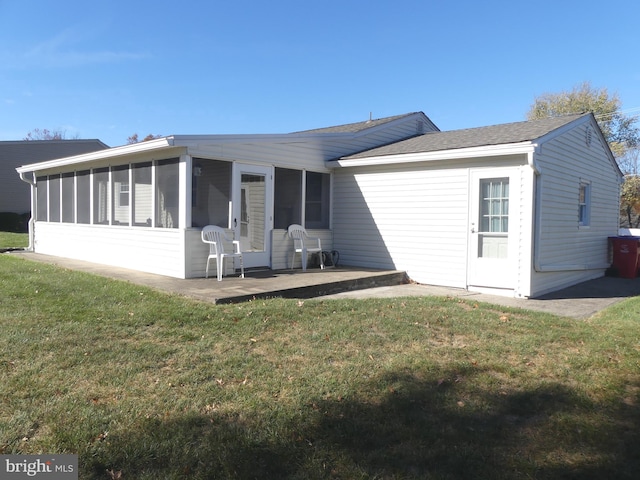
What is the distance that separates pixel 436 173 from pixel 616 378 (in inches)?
218

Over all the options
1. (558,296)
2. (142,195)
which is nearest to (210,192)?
(142,195)

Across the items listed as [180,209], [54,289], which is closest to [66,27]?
[180,209]

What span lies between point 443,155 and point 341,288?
3070 mm

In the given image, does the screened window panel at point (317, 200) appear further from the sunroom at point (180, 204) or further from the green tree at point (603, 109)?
the green tree at point (603, 109)

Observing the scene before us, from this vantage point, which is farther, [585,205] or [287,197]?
[585,205]

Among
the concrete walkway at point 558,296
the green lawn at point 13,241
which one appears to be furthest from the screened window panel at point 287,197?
the green lawn at point 13,241

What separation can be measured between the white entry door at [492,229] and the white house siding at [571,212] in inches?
18.0

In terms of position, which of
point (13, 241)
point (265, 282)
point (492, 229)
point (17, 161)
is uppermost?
point (17, 161)

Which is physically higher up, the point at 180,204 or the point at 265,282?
the point at 180,204

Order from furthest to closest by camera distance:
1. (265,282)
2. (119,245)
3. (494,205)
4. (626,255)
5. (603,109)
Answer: (603,109) < (626,255) < (119,245) < (494,205) < (265,282)

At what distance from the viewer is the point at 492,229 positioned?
8.46m

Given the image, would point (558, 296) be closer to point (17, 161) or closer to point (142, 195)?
point (142, 195)

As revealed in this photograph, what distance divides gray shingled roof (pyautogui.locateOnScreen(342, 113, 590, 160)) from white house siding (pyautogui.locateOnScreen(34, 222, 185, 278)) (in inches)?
164

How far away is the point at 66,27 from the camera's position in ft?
31.4
